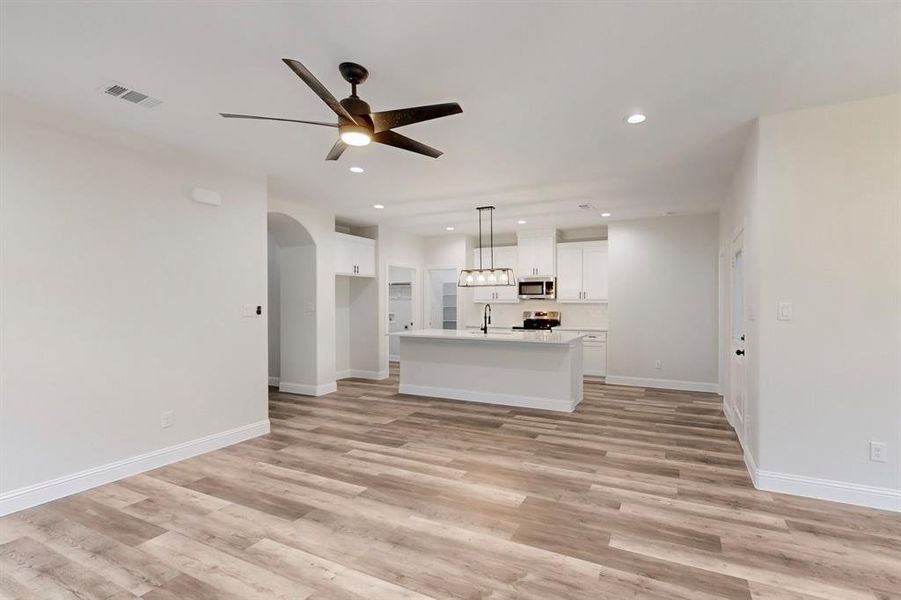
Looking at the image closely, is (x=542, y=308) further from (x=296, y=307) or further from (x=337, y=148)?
(x=337, y=148)

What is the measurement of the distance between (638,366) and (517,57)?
5.84 m

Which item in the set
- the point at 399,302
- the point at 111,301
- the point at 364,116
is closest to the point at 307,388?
the point at 111,301

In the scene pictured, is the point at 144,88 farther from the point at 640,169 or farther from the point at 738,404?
the point at 738,404

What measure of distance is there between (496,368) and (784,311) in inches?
131

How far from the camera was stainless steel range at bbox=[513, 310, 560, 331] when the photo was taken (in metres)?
8.02

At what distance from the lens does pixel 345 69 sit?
8.09ft

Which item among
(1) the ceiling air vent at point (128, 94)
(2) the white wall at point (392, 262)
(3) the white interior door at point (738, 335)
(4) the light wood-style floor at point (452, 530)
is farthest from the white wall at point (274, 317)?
(3) the white interior door at point (738, 335)

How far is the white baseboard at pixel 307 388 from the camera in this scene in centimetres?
629

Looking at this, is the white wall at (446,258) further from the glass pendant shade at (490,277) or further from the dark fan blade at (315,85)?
the dark fan blade at (315,85)

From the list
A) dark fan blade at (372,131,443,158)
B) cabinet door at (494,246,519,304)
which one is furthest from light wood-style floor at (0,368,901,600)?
cabinet door at (494,246,519,304)

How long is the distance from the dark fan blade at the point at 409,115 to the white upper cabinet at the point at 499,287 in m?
5.91

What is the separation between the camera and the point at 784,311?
313 cm

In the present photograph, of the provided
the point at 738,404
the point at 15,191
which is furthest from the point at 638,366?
the point at 15,191

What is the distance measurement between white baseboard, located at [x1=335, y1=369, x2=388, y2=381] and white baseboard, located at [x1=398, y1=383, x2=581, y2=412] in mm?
1129
